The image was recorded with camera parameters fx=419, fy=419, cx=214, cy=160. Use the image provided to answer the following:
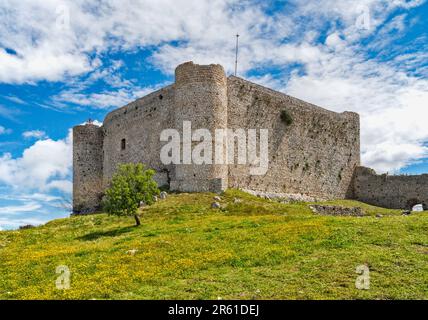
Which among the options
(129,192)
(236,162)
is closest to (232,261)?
(129,192)

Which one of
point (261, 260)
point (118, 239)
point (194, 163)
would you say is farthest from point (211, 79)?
point (261, 260)

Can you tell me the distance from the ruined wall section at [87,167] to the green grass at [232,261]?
24.8 meters

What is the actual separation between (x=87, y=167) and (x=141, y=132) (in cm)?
972

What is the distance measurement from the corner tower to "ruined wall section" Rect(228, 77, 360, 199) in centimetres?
248

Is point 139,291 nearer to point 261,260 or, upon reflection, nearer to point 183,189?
point 261,260

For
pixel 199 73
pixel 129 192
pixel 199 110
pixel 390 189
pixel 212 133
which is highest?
pixel 199 73

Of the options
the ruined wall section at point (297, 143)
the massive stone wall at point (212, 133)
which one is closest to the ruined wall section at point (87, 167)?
the massive stone wall at point (212, 133)

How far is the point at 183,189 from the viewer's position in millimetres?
31766

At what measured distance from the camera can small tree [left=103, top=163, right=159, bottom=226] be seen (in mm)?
22422

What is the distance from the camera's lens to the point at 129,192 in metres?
22.8

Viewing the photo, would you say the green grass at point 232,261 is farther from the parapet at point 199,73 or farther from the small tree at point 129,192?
the parapet at point 199,73

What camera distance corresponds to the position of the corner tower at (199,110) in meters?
32.1

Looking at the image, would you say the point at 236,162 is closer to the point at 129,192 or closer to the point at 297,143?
the point at 297,143
